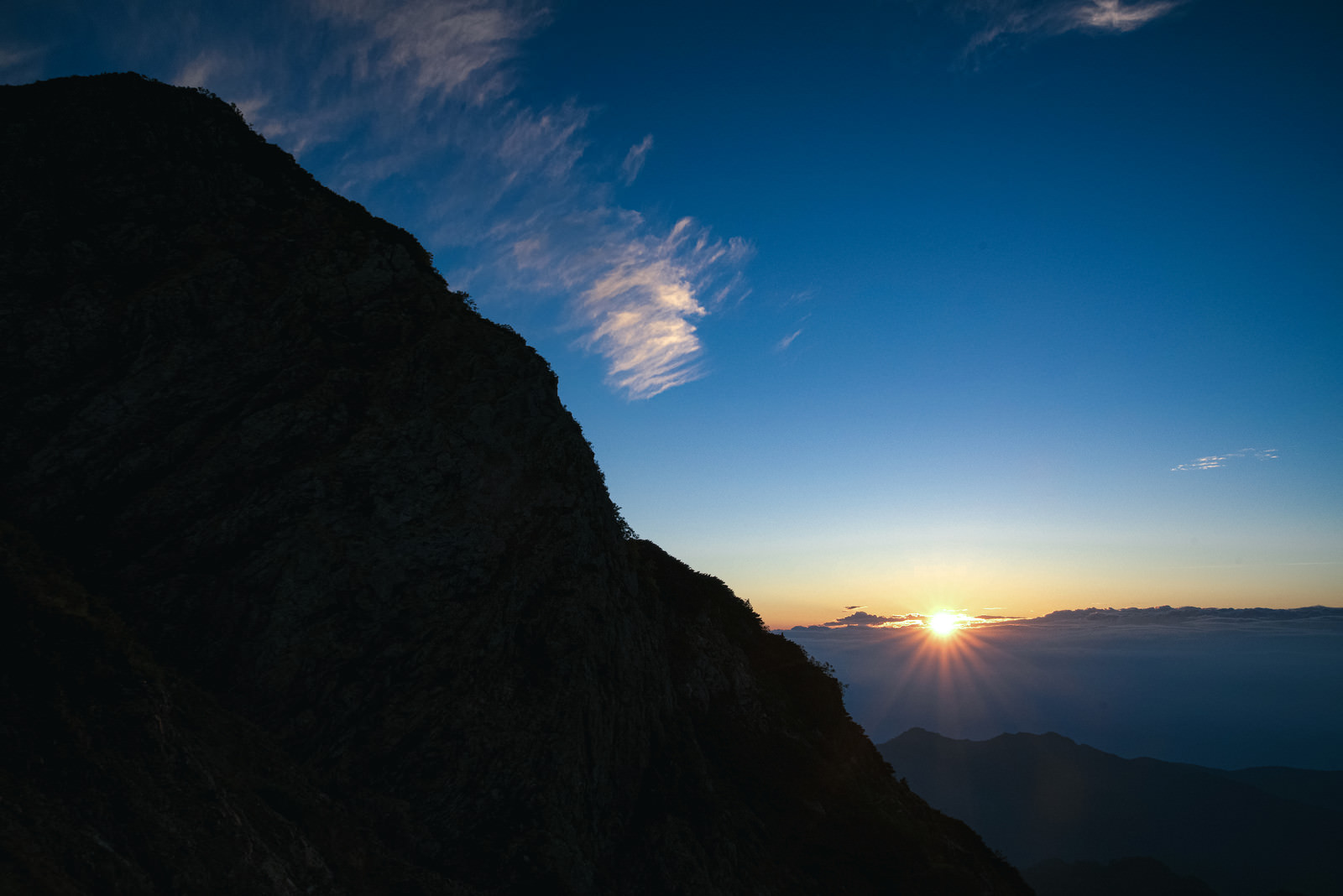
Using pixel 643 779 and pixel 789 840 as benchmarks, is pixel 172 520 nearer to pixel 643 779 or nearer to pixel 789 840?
pixel 643 779

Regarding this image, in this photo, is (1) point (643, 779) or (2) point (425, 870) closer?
(2) point (425, 870)

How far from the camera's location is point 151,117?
24.9 m

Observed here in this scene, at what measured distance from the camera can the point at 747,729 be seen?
3366 centimetres

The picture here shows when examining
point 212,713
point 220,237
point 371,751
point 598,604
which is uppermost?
point 220,237

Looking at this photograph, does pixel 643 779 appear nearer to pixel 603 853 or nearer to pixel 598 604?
pixel 603 853

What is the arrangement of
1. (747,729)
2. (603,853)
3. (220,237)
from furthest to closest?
(747,729) < (220,237) < (603,853)

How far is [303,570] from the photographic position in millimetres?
19547

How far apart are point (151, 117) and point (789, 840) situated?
41.6 meters

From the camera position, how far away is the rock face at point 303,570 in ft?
46.0

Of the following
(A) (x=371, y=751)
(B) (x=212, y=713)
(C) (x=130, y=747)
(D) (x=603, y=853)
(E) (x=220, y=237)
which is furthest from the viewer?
(E) (x=220, y=237)

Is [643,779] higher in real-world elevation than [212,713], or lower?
lower

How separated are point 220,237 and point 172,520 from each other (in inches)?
475

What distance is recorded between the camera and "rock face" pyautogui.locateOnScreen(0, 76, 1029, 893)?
1403 centimetres

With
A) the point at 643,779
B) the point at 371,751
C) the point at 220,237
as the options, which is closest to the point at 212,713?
the point at 371,751
